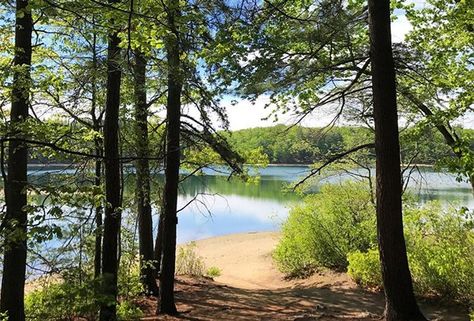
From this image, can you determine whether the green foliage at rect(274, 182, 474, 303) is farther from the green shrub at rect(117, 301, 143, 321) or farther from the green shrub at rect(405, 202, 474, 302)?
the green shrub at rect(117, 301, 143, 321)

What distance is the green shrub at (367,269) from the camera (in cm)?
1053

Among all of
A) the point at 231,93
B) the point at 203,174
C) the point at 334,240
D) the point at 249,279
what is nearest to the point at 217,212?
the point at 249,279

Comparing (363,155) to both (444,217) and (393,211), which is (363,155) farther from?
(393,211)

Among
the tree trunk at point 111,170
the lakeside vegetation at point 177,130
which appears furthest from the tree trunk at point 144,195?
the tree trunk at point 111,170

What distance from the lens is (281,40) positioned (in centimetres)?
701

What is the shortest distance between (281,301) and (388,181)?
18.0ft

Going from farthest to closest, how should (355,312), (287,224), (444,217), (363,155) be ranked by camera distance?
(287,224)
(363,155)
(444,217)
(355,312)

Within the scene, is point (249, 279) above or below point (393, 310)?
below

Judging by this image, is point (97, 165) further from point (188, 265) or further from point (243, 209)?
point (243, 209)

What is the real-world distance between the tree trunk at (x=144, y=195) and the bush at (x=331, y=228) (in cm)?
555

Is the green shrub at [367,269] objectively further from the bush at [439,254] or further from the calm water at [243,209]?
the calm water at [243,209]

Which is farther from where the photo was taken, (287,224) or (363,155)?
(287,224)

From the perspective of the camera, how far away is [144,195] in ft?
31.2

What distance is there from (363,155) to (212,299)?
5.66 metres
